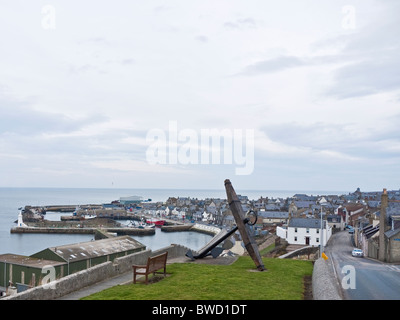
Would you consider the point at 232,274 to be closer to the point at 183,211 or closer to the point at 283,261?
the point at 283,261

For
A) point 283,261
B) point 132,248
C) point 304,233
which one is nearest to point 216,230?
point 304,233

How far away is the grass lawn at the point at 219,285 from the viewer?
11391 mm

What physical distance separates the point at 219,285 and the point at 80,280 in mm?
4713

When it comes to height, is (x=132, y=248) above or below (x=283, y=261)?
below

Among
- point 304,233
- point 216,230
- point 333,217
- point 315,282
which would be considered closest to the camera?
point 315,282

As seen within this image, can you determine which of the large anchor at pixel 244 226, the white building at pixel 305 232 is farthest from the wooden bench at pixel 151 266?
the white building at pixel 305 232

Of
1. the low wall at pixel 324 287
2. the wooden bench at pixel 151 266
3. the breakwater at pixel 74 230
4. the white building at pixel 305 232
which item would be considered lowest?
the breakwater at pixel 74 230

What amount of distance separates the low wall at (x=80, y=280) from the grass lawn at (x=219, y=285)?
1.07m

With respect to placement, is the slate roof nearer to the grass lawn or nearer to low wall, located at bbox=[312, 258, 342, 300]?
the grass lawn

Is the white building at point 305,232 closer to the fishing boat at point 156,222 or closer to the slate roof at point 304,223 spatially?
the slate roof at point 304,223

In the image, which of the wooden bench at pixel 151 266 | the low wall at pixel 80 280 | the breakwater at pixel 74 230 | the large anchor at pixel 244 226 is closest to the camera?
the low wall at pixel 80 280

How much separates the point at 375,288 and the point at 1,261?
3349 centimetres
